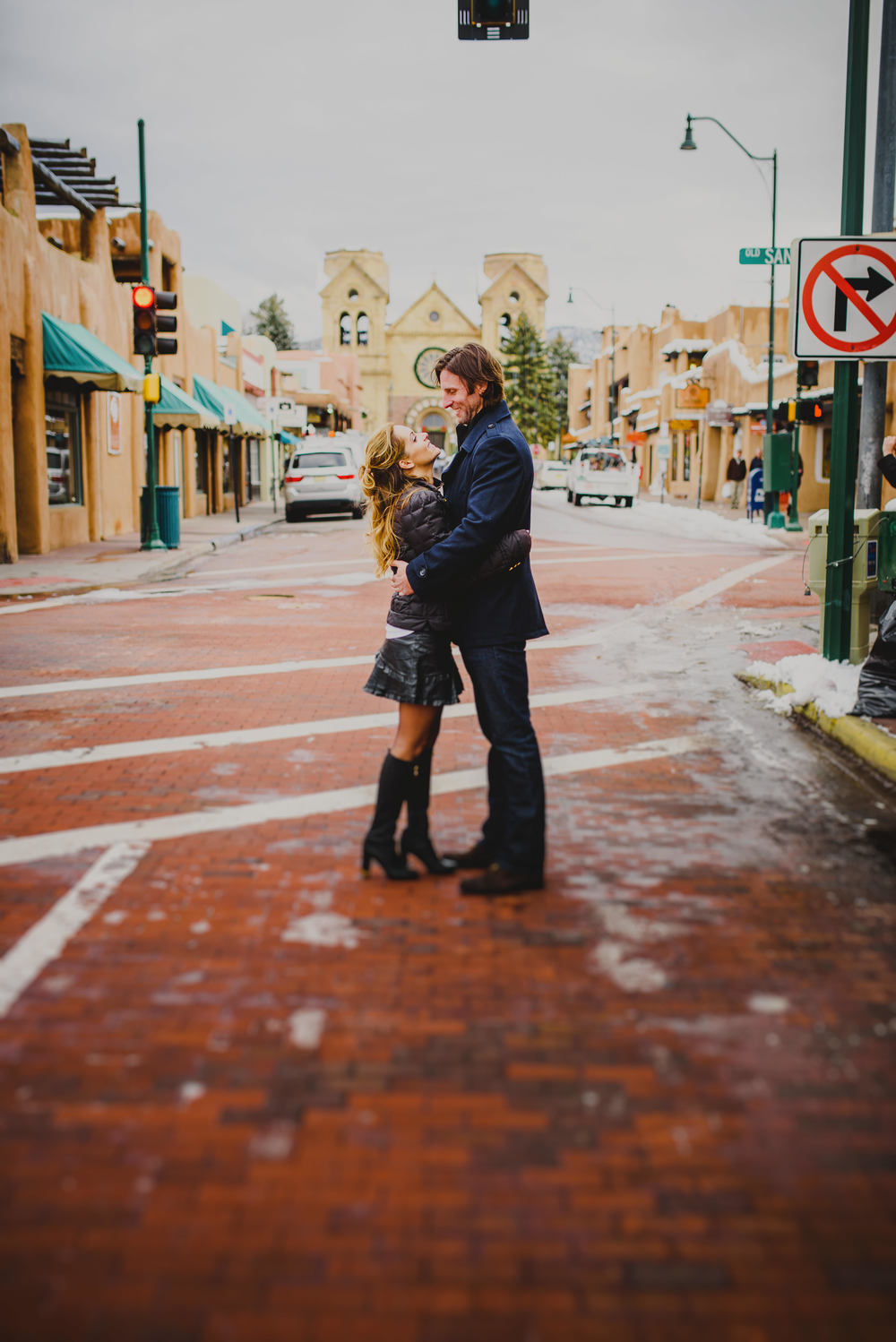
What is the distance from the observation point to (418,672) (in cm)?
449

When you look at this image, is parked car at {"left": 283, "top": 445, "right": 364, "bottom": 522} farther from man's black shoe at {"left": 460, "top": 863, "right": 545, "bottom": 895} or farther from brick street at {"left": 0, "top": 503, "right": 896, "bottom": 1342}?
man's black shoe at {"left": 460, "top": 863, "right": 545, "bottom": 895}

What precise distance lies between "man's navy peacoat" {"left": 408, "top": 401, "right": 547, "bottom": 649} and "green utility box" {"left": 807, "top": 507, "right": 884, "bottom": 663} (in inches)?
186

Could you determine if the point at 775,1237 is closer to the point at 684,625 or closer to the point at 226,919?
the point at 226,919

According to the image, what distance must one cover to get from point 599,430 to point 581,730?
273 feet

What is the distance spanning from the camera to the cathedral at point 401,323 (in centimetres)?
11006

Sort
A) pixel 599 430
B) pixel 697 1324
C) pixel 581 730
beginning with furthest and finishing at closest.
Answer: pixel 599 430 → pixel 581 730 → pixel 697 1324

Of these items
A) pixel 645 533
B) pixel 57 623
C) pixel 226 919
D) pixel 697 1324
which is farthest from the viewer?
pixel 645 533

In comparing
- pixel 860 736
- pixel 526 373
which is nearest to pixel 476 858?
pixel 860 736

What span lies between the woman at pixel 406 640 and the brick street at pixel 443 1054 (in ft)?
0.78

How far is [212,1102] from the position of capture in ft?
9.68

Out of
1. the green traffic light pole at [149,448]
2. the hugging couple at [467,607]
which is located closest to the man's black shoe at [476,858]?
the hugging couple at [467,607]

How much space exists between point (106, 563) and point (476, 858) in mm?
14288

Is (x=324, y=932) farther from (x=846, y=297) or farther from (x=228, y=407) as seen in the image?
(x=228, y=407)

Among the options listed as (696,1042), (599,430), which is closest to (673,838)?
(696,1042)
